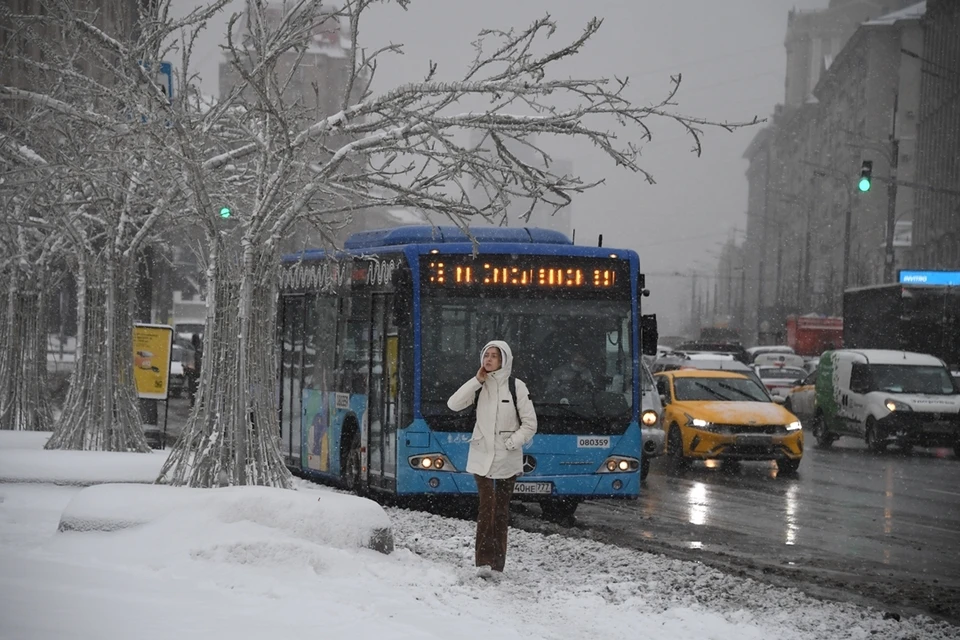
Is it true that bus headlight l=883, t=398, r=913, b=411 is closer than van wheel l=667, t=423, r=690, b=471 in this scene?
No

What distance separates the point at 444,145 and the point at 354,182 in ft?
4.85

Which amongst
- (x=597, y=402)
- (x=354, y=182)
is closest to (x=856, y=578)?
(x=597, y=402)

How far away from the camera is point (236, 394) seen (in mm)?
12359

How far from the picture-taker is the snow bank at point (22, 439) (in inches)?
651

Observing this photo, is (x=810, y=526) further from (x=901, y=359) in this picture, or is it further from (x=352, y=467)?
(x=901, y=359)

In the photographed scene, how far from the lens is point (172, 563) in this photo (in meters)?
8.98

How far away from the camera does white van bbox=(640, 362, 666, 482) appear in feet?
68.6

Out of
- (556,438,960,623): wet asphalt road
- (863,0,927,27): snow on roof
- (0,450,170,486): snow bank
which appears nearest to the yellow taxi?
(556,438,960,623): wet asphalt road

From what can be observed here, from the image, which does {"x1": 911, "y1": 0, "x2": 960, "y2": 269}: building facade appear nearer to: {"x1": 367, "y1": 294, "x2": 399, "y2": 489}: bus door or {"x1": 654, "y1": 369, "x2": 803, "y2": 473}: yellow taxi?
{"x1": 654, "y1": 369, "x2": 803, "y2": 473}: yellow taxi

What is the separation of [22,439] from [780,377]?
31.8m

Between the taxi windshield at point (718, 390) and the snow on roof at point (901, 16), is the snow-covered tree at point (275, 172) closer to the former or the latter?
the taxi windshield at point (718, 390)

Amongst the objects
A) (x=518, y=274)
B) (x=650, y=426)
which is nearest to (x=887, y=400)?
(x=650, y=426)

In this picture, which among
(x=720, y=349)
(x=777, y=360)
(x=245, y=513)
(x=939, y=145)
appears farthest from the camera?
(x=939, y=145)

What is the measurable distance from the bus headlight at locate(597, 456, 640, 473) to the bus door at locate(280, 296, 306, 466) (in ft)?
15.8
